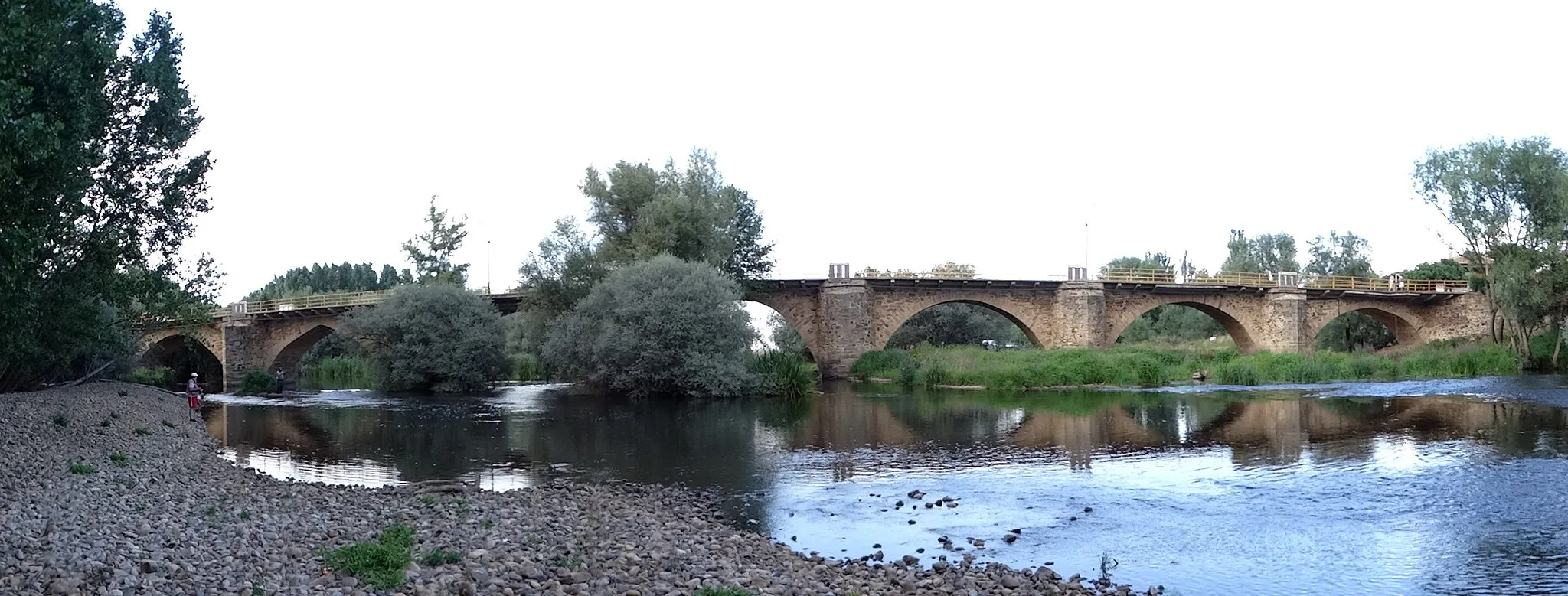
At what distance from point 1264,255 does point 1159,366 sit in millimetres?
51541

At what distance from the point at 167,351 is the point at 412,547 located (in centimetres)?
6006

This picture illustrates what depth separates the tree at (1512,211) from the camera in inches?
1624

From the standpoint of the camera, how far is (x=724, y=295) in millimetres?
37688

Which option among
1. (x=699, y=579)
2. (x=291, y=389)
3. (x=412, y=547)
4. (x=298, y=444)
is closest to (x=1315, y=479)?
(x=699, y=579)

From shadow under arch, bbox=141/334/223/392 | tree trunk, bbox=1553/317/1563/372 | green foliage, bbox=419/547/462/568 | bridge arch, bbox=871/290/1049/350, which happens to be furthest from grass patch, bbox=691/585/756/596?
shadow under arch, bbox=141/334/223/392

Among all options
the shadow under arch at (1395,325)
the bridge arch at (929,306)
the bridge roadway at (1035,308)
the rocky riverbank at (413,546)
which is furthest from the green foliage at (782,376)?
the shadow under arch at (1395,325)

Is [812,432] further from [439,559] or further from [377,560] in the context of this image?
[377,560]

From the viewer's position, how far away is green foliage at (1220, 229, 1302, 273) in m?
84.1

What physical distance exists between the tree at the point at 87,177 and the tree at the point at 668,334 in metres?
16.2

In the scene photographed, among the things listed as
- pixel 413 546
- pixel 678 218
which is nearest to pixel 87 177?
pixel 413 546

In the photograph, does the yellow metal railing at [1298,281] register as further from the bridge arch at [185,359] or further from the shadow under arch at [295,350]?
the bridge arch at [185,359]

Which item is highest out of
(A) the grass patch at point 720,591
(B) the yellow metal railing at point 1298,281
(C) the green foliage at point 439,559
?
(B) the yellow metal railing at point 1298,281

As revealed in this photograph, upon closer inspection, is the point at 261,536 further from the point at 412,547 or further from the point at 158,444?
the point at 158,444

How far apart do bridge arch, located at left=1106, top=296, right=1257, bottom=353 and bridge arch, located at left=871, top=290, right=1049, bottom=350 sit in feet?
12.9
